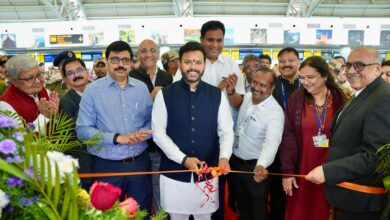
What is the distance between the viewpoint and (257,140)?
9.61 ft

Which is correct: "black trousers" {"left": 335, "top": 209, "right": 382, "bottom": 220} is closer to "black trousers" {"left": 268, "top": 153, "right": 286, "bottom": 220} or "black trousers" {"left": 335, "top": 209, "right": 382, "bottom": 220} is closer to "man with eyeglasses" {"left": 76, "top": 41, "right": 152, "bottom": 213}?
"black trousers" {"left": 268, "top": 153, "right": 286, "bottom": 220}

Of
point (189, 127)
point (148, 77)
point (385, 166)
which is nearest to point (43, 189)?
point (385, 166)

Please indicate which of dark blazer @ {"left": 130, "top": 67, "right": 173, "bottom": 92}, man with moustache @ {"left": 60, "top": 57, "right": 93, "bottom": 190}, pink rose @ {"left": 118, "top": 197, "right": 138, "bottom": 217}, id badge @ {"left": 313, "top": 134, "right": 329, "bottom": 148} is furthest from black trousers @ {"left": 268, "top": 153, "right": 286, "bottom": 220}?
pink rose @ {"left": 118, "top": 197, "right": 138, "bottom": 217}

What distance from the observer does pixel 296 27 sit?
10531mm

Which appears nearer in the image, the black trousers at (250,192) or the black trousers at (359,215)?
the black trousers at (359,215)

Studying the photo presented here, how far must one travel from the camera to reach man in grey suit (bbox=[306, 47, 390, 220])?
1947 millimetres

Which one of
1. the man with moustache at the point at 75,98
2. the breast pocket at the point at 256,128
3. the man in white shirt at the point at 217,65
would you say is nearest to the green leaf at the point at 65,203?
the man with moustache at the point at 75,98

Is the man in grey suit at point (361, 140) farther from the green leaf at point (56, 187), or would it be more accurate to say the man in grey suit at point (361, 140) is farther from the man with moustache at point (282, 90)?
the green leaf at point (56, 187)

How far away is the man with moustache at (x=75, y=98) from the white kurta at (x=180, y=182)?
55 cm

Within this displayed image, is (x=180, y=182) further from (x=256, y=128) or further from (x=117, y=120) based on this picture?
(x=256, y=128)

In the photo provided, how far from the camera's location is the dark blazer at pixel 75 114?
8.72 feet

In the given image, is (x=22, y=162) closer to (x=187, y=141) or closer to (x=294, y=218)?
(x=187, y=141)

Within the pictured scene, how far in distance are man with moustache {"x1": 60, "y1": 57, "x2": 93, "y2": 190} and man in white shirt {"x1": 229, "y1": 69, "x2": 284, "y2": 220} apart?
122 centimetres

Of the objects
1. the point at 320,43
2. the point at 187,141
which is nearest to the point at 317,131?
the point at 187,141
